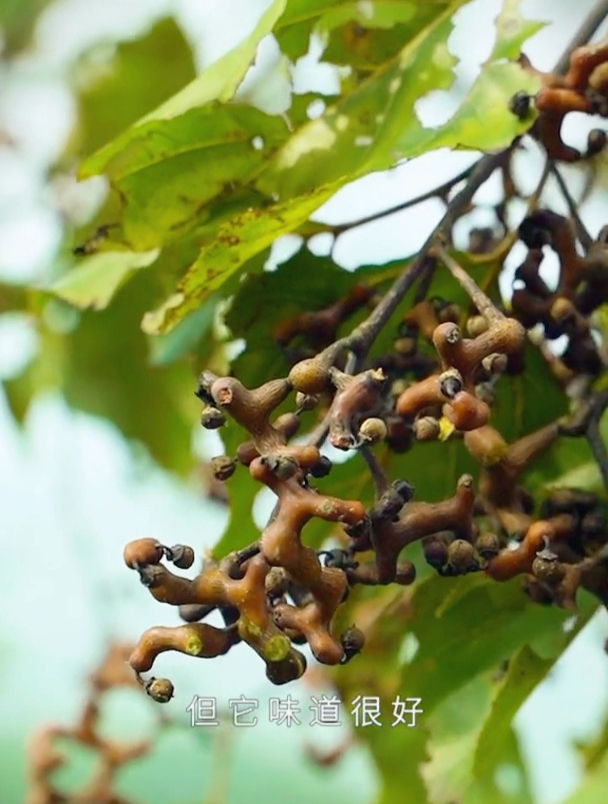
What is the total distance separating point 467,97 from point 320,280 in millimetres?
139

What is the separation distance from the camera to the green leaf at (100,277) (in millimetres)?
715

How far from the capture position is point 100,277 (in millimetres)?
746

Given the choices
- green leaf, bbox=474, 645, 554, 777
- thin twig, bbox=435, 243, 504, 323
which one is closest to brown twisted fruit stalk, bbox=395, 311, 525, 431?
thin twig, bbox=435, 243, 504, 323

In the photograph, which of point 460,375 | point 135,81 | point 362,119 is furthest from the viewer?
point 135,81

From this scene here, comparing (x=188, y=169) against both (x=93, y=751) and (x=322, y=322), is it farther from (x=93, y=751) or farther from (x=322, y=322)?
(x=93, y=751)

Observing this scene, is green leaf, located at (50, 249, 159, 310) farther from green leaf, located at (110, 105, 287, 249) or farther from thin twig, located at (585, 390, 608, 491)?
thin twig, located at (585, 390, 608, 491)

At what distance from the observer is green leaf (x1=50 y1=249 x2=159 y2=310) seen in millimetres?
715

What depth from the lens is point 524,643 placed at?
648mm

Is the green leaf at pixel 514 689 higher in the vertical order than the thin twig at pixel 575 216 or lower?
lower

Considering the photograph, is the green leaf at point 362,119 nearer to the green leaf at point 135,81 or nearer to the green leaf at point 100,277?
the green leaf at point 100,277

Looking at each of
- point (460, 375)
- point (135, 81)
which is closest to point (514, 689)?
point (460, 375)

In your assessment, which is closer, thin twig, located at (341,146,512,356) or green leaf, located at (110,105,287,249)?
thin twig, located at (341,146,512,356)

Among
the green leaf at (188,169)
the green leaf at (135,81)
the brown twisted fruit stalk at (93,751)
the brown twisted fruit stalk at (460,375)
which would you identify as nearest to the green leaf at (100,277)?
the green leaf at (188,169)

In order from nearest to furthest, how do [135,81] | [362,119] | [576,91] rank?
[576,91], [362,119], [135,81]
